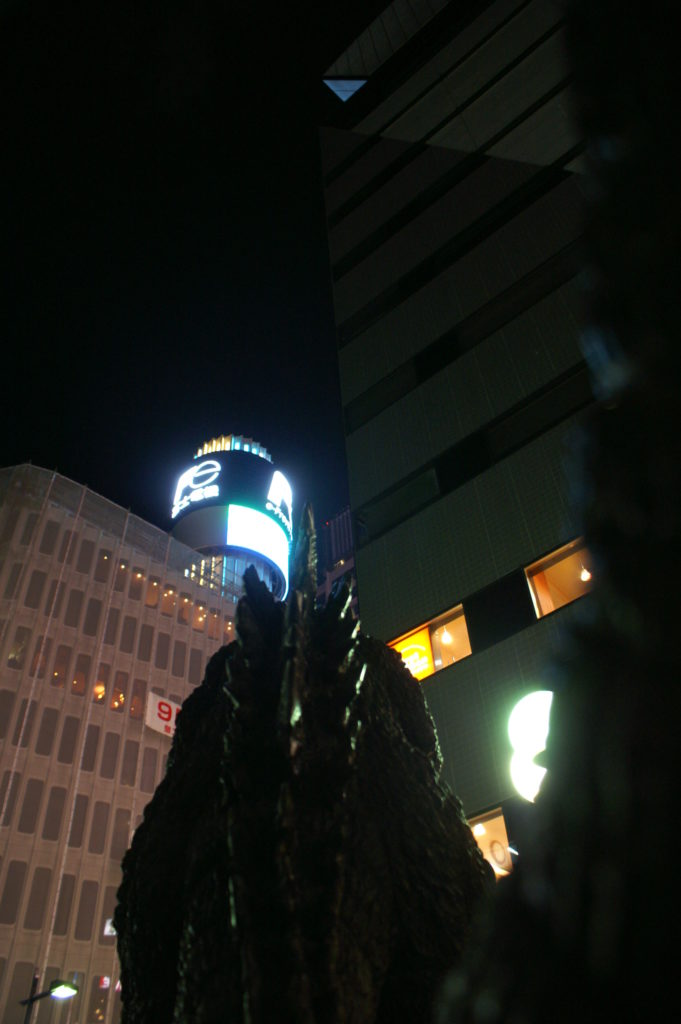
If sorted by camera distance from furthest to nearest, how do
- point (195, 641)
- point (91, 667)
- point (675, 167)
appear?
point (195, 641)
point (91, 667)
point (675, 167)

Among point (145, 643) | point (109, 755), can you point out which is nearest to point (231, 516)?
point (145, 643)

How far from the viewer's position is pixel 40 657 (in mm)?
38500

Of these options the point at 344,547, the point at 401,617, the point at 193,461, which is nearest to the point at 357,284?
the point at 401,617

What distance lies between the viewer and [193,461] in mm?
60812

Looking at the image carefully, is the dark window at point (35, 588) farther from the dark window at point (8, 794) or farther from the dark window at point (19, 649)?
the dark window at point (8, 794)

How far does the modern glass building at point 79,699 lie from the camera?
32688 mm

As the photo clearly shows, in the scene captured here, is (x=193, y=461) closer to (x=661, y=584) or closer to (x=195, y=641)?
(x=195, y=641)

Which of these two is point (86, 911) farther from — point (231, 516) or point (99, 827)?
point (231, 516)

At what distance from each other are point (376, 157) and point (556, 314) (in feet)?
45.5

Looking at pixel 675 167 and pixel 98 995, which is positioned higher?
pixel 98 995

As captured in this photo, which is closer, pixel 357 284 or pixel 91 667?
pixel 357 284

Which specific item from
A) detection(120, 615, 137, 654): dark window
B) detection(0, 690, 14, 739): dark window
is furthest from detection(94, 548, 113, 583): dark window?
detection(0, 690, 14, 739): dark window

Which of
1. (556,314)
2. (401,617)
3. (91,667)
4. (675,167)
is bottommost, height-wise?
(675,167)

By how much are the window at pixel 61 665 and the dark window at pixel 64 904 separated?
1012cm
